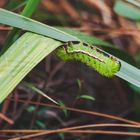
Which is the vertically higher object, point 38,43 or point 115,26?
point 115,26

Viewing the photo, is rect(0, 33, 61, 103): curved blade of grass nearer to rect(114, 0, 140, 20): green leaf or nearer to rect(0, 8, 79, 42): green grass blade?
rect(0, 8, 79, 42): green grass blade

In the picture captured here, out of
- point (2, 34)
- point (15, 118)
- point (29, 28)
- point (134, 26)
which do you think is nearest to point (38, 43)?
point (29, 28)

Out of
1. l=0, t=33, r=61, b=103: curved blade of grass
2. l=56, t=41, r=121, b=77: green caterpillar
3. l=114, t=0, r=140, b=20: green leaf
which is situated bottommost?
l=0, t=33, r=61, b=103: curved blade of grass


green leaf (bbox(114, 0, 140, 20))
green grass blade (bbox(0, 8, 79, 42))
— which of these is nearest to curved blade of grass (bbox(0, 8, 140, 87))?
green grass blade (bbox(0, 8, 79, 42))

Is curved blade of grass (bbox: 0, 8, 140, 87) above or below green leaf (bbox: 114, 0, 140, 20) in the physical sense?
below

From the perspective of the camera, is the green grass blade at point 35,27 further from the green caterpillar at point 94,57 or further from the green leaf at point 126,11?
the green leaf at point 126,11

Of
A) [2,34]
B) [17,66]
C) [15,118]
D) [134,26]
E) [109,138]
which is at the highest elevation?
[134,26]

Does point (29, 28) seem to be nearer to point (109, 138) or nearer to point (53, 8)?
point (109, 138)
